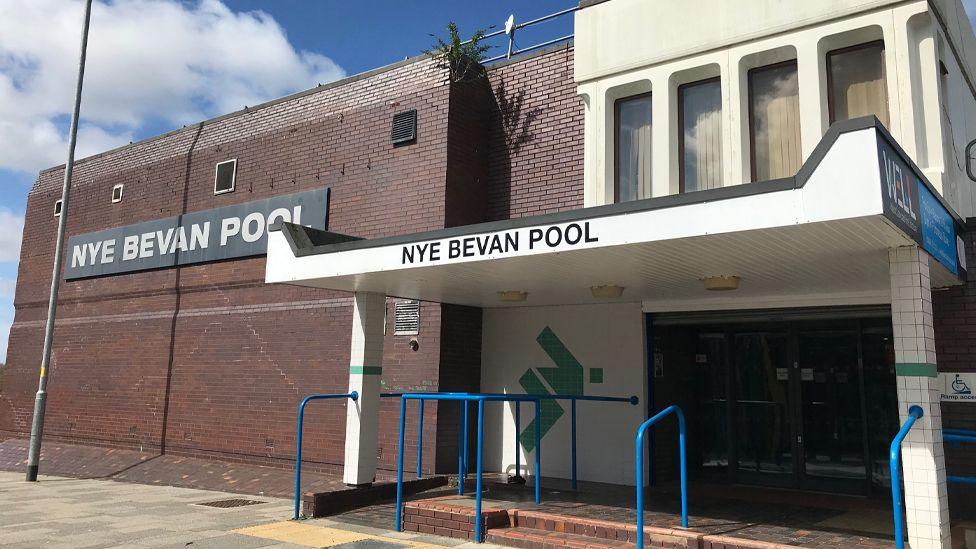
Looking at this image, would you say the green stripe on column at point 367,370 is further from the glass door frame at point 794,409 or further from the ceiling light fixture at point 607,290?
the glass door frame at point 794,409

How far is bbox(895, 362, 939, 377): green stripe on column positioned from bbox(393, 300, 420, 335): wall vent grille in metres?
7.07

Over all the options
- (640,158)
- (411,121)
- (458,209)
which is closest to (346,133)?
(411,121)

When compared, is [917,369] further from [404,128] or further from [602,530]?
[404,128]

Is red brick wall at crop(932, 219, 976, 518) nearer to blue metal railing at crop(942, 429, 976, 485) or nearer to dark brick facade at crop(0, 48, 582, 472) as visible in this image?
blue metal railing at crop(942, 429, 976, 485)

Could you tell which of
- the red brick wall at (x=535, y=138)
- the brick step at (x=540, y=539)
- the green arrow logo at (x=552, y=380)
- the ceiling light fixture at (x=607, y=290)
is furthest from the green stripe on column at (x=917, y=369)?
the red brick wall at (x=535, y=138)

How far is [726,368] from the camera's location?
10.8 m

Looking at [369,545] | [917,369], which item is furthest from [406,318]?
[917,369]

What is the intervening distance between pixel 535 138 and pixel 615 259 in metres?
5.27

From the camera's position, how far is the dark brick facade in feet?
38.4

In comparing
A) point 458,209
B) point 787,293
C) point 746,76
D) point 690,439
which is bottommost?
point 690,439

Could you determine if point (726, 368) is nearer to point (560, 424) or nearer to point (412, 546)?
point (560, 424)

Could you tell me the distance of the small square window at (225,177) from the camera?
15.1 metres

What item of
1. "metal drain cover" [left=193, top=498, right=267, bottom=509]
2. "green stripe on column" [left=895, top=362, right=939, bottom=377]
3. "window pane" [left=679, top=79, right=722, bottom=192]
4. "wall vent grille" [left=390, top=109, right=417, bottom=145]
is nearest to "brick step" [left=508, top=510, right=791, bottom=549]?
"green stripe on column" [left=895, top=362, right=939, bottom=377]

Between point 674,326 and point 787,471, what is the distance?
96.0 inches
